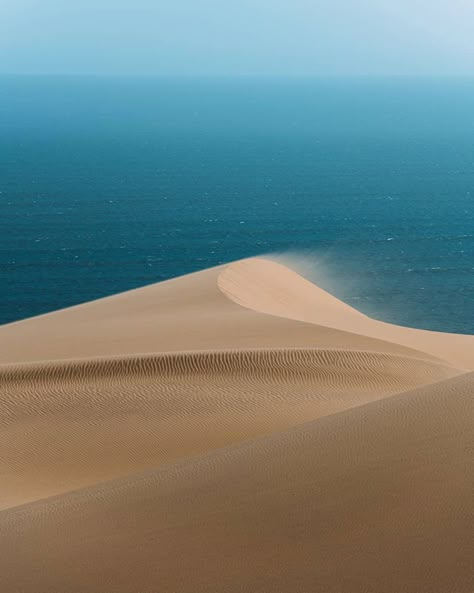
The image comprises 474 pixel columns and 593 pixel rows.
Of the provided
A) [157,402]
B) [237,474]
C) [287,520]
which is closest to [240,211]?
[157,402]

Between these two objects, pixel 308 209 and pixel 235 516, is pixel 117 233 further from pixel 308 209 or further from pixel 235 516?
pixel 235 516

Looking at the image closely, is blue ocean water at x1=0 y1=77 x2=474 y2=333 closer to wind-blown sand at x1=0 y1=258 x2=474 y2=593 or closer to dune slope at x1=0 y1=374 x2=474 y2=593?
wind-blown sand at x1=0 y1=258 x2=474 y2=593

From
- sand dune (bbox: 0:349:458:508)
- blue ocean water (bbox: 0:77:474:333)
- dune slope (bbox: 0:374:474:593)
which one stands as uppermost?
blue ocean water (bbox: 0:77:474:333)

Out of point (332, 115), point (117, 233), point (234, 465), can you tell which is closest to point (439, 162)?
point (117, 233)

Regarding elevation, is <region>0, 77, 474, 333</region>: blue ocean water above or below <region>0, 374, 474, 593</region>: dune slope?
above

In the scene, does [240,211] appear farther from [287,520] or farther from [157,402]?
[287,520]

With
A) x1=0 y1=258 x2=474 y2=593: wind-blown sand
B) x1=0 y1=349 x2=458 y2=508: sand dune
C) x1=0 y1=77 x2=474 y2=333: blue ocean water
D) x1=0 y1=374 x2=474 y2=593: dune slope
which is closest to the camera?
x1=0 y1=374 x2=474 y2=593: dune slope

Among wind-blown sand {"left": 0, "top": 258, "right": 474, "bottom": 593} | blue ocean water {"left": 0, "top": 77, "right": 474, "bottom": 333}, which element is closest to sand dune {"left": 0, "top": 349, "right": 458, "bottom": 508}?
wind-blown sand {"left": 0, "top": 258, "right": 474, "bottom": 593}
